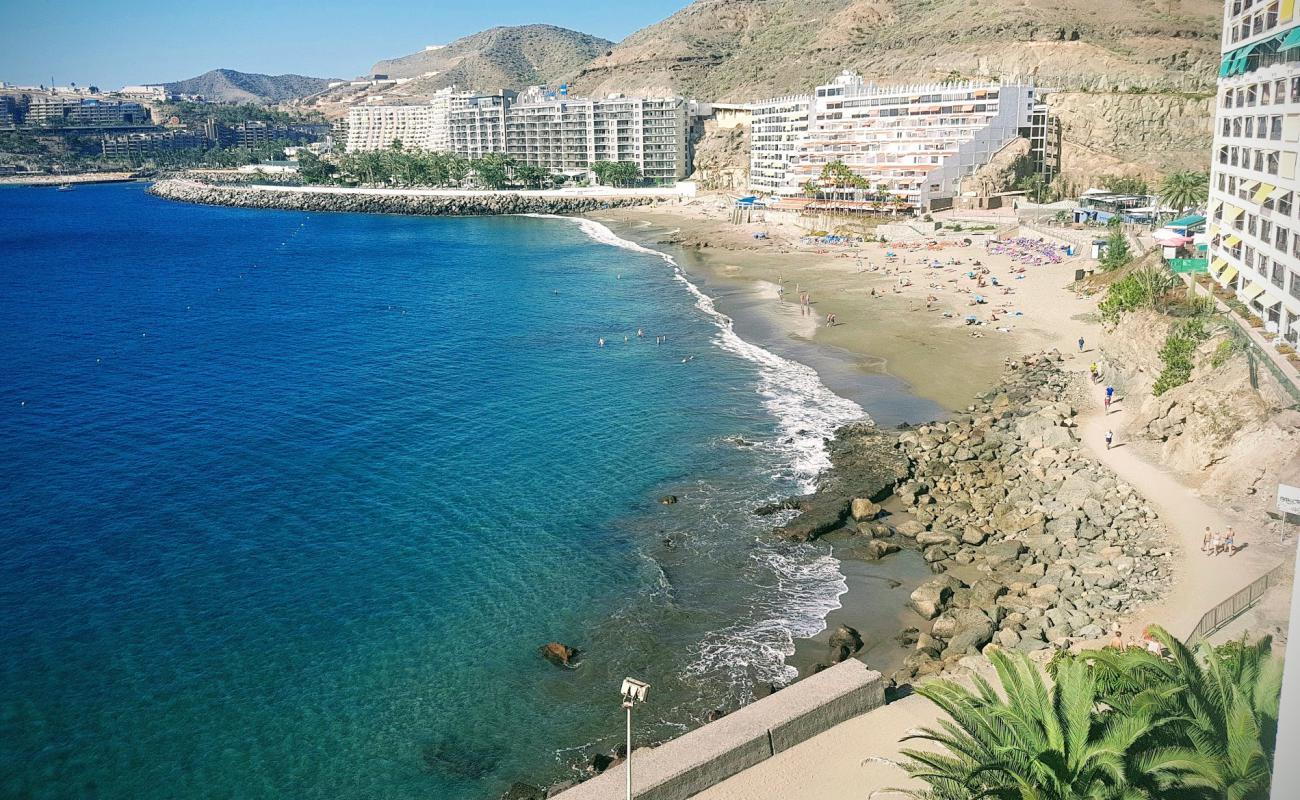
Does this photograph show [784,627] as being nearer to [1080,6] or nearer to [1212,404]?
[1212,404]

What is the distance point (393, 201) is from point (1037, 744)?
151 metres

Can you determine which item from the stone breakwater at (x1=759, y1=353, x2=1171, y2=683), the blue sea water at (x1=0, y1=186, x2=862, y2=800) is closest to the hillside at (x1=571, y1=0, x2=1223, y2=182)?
the blue sea water at (x1=0, y1=186, x2=862, y2=800)

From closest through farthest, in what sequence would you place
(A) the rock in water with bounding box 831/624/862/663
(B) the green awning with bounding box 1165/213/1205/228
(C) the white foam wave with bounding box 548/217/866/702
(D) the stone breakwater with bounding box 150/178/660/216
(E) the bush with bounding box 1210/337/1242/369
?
(A) the rock in water with bounding box 831/624/862/663 < (C) the white foam wave with bounding box 548/217/866/702 < (E) the bush with bounding box 1210/337/1242/369 < (B) the green awning with bounding box 1165/213/1205/228 < (D) the stone breakwater with bounding box 150/178/660/216

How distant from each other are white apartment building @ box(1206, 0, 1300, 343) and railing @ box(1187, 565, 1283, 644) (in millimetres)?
14040

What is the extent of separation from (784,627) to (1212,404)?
51.3 feet

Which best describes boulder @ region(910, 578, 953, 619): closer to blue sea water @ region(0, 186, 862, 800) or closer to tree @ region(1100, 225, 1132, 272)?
blue sea water @ region(0, 186, 862, 800)

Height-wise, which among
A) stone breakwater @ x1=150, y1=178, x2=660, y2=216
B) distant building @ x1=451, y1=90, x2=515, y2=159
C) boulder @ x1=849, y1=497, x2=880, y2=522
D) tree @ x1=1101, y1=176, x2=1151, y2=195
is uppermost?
distant building @ x1=451, y1=90, x2=515, y2=159

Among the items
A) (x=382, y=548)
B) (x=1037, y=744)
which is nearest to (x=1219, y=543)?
(x=1037, y=744)

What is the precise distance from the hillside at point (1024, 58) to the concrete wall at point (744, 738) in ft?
288

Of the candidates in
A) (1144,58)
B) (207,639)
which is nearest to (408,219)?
(1144,58)

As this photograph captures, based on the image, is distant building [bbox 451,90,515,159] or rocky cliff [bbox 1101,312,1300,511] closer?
rocky cliff [bbox 1101,312,1300,511]

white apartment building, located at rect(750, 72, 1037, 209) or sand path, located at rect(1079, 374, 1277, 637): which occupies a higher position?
white apartment building, located at rect(750, 72, 1037, 209)

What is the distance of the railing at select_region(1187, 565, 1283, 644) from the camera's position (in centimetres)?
1803

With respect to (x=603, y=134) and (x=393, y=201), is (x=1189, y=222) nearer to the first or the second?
(x=603, y=134)
